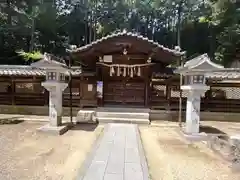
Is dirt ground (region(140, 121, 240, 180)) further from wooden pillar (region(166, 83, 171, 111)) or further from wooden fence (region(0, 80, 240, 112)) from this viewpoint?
wooden fence (region(0, 80, 240, 112))

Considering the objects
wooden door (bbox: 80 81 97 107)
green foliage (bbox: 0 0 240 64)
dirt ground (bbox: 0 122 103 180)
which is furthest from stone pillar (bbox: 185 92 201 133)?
green foliage (bbox: 0 0 240 64)

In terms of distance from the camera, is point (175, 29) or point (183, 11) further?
point (175, 29)

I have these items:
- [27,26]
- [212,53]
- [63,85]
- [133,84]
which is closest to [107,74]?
[133,84]

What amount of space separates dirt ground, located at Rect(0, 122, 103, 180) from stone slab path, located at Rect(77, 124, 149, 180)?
32 cm

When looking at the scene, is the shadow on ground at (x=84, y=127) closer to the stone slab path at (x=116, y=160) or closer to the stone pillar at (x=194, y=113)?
the stone slab path at (x=116, y=160)

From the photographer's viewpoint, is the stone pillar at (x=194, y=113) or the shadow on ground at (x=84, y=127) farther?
the shadow on ground at (x=84, y=127)

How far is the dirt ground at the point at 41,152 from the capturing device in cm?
523

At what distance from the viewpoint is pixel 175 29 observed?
35188mm

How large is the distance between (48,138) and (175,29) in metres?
30.3

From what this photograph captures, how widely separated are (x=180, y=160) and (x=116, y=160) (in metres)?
1.68

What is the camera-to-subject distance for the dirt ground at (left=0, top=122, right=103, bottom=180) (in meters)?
5.23

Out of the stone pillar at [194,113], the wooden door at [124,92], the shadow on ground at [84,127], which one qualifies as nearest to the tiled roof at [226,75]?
the wooden door at [124,92]

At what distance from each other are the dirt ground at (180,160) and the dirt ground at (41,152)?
181 cm

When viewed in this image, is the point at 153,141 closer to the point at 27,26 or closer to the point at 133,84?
the point at 133,84
